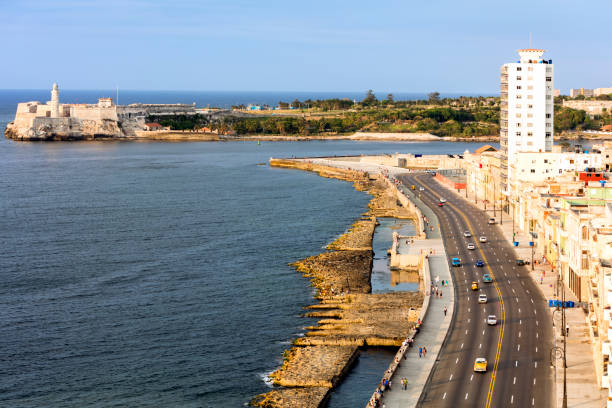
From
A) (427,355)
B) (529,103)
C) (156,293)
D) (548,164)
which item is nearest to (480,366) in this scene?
(427,355)

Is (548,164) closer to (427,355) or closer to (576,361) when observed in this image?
(576,361)

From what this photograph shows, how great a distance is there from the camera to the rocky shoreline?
5025 centimetres

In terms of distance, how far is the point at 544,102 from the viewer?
10794cm

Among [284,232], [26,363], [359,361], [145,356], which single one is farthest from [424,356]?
[284,232]

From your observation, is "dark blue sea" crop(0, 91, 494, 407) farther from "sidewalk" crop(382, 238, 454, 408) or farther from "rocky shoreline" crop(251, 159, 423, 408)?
"sidewalk" crop(382, 238, 454, 408)

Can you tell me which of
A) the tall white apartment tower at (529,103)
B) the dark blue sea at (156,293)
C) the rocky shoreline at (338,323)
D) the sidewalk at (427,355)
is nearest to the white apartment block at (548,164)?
the tall white apartment tower at (529,103)

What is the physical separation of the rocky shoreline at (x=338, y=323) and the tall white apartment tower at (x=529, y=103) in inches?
1057

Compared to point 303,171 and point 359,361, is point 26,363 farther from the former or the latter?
point 303,171

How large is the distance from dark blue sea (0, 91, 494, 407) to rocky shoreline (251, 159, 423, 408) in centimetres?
114

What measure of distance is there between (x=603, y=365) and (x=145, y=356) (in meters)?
28.8

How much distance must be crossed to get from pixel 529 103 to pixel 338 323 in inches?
2257

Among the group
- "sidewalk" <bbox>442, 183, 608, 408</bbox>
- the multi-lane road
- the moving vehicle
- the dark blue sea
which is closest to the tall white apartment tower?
the dark blue sea

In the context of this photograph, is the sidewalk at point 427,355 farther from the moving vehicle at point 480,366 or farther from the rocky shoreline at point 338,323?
the moving vehicle at point 480,366

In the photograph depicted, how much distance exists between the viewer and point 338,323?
6191cm
